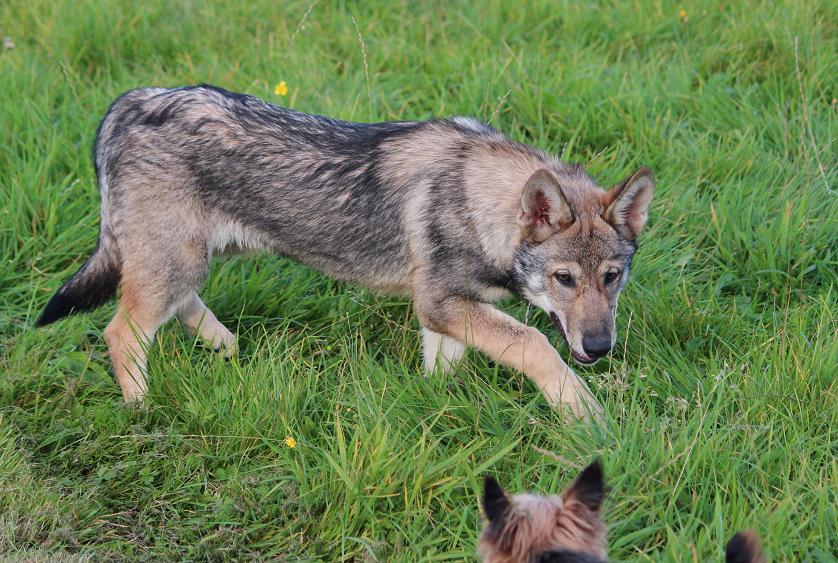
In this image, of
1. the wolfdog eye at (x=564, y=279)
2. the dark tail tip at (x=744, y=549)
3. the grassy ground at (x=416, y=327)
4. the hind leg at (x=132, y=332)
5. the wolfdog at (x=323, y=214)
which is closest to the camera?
the dark tail tip at (x=744, y=549)

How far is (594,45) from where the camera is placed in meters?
6.55

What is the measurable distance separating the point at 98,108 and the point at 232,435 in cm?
302

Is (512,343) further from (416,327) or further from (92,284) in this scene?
(92,284)

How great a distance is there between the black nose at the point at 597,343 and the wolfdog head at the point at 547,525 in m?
1.40

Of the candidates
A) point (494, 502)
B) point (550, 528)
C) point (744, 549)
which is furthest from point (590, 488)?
point (744, 549)

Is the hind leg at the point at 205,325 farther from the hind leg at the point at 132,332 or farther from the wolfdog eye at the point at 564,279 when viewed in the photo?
the wolfdog eye at the point at 564,279

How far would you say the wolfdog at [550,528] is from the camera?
2463 mm

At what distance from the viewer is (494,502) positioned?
8.21ft

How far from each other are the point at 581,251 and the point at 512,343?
51cm

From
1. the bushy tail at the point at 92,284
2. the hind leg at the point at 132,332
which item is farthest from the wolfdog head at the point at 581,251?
the bushy tail at the point at 92,284

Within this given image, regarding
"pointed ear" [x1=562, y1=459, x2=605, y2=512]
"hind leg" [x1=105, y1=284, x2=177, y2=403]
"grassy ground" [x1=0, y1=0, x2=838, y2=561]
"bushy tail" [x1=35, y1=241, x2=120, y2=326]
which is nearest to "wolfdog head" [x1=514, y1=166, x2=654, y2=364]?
"grassy ground" [x1=0, y1=0, x2=838, y2=561]

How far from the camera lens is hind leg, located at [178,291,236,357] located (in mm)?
4629

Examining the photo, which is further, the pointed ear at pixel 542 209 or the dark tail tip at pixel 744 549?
the pointed ear at pixel 542 209

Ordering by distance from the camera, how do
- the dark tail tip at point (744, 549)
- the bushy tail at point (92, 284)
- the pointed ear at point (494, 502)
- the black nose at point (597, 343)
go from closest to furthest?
1. the dark tail tip at point (744, 549)
2. the pointed ear at point (494, 502)
3. the black nose at point (597, 343)
4. the bushy tail at point (92, 284)
